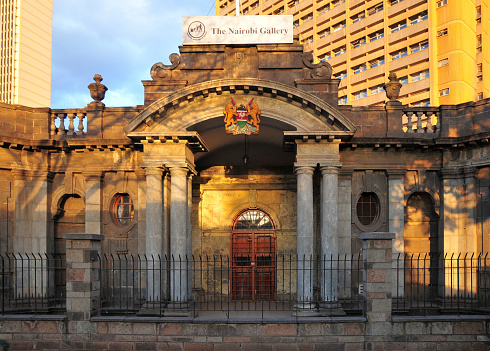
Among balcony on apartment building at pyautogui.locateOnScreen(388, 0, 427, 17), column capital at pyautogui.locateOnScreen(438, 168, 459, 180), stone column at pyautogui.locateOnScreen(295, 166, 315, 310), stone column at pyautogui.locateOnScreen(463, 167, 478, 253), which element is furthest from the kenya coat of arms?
balcony on apartment building at pyautogui.locateOnScreen(388, 0, 427, 17)

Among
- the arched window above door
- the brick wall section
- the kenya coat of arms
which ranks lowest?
the brick wall section

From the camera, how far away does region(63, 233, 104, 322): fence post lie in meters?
12.7

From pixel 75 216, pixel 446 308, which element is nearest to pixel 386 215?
pixel 446 308

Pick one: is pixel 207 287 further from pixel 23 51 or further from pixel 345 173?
pixel 23 51

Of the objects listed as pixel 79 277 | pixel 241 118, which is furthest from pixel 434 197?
pixel 79 277

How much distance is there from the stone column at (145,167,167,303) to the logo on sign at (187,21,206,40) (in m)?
4.67

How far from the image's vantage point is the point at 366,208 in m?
18.0

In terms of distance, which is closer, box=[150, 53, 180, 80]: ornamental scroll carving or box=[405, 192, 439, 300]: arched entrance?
box=[150, 53, 180, 80]: ornamental scroll carving

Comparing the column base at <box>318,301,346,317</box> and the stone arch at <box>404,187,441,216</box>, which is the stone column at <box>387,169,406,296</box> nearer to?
the stone arch at <box>404,187,441,216</box>

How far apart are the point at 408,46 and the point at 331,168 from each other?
43801 millimetres

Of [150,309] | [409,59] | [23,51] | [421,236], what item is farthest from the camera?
[23,51]

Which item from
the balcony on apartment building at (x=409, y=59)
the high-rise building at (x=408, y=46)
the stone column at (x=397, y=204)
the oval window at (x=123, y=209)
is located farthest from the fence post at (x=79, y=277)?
the balcony on apartment building at (x=409, y=59)

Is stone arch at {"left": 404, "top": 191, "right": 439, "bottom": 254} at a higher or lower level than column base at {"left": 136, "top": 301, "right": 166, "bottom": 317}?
higher

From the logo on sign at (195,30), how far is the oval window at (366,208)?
804 centimetres
